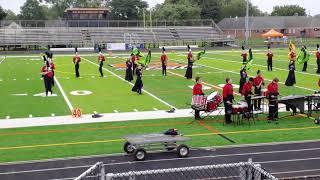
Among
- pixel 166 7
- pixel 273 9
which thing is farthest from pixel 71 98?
pixel 273 9

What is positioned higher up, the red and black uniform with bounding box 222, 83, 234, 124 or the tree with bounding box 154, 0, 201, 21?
the tree with bounding box 154, 0, 201, 21

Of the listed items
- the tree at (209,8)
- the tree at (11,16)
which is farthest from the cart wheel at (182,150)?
the tree at (11,16)

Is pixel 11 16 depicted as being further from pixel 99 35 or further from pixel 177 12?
pixel 99 35

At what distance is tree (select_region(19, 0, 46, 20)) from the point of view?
12125 cm

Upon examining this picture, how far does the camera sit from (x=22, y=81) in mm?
30734

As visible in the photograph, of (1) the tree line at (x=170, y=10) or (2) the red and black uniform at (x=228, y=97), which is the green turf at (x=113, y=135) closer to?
(2) the red and black uniform at (x=228, y=97)

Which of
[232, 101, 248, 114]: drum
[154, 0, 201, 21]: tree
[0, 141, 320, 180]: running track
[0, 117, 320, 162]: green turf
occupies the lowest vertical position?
[0, 141, 320, 180]: running track

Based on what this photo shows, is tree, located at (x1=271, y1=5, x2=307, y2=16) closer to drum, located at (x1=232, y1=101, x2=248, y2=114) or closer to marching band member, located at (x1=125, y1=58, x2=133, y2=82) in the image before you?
marching band member, located at (x1=125, y1=58, x2=133, y2=82)

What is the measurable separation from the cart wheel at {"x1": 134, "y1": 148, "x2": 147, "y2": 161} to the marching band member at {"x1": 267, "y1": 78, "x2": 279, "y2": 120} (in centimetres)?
647

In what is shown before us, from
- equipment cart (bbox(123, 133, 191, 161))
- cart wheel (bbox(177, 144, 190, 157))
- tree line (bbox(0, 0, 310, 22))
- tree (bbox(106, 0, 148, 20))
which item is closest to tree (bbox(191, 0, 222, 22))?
tree line (bbox(0, 0, 310, 22))

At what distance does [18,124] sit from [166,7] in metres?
86.1

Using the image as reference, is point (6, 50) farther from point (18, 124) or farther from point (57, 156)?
point (57, 156)

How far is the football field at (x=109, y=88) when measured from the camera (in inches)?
835

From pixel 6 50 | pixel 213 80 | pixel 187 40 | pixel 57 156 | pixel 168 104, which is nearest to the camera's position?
pixel 57 156
